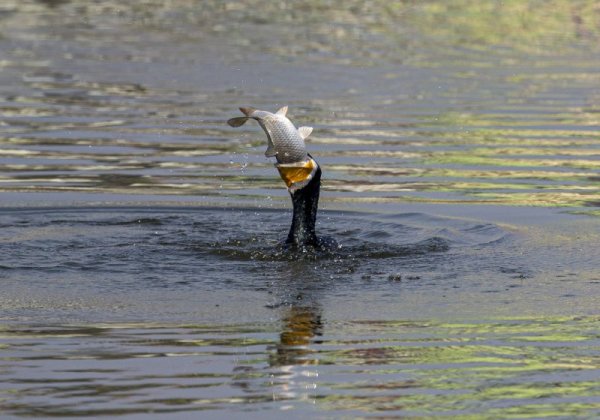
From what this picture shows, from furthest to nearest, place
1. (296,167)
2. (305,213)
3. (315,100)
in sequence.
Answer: (315,100) < (305,213) < (296,167)

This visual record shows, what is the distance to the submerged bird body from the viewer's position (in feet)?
32.3

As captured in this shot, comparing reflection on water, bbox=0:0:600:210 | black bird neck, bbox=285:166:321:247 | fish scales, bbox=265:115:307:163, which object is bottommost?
reflection on water, bbox=0:0:600:210

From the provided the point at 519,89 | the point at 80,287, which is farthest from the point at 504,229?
the point at 519,89

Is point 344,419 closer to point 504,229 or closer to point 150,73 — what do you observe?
point 504,229

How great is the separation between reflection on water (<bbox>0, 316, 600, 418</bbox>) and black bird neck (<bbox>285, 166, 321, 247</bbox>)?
1.67 meters

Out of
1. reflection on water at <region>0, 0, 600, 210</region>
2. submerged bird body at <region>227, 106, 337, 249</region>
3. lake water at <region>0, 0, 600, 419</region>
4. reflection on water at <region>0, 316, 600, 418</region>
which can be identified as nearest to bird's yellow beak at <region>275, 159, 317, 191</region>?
submerged bird body at <region>227, 106, 337, 249</region>

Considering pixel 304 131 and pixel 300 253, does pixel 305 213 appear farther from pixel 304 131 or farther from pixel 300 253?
pixel 304 131

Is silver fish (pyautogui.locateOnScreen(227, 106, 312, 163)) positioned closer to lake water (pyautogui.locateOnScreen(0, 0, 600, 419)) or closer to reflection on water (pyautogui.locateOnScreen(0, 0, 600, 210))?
lake water (pyautogui.locateOnScreen(0, 0, 600, 419))

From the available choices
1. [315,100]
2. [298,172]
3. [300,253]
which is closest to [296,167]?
[298,172]

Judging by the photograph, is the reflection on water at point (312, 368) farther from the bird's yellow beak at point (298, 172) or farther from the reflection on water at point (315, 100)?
the reflection on water at point (315, 100)

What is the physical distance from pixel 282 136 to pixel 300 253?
1185mm

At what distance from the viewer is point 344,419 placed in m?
6.73

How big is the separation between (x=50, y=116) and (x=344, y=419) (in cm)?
1187

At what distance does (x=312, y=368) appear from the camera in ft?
25.1
